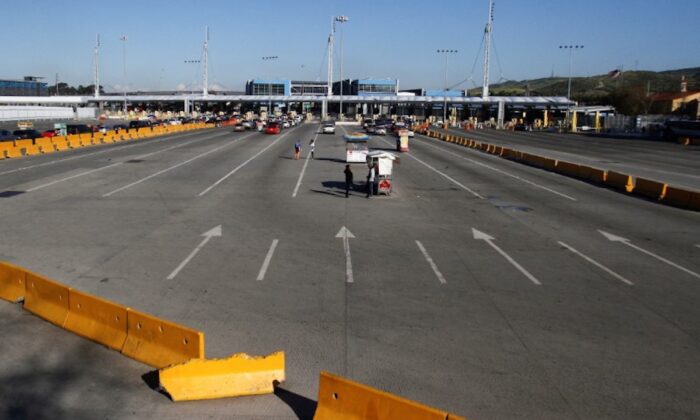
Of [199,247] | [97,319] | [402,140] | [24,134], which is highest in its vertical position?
[402,140]

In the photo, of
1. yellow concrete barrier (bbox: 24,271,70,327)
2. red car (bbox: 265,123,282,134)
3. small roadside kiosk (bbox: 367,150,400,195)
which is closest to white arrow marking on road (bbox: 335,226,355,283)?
yellow concrete barrier (bbox: 24,271,70,327)

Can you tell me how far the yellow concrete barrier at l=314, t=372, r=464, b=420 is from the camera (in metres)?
6.35

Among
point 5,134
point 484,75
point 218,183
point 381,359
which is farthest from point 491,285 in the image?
point 484,75

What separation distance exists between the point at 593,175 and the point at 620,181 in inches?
129

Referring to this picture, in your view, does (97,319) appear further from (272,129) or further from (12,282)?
(272,129)

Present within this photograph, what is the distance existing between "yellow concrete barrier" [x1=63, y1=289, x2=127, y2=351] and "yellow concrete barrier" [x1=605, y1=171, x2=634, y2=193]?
25.6 m

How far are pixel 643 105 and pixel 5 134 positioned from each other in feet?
409

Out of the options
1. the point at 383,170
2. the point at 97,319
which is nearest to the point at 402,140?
the point at 383,170

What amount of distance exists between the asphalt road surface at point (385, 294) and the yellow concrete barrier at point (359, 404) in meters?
0.54

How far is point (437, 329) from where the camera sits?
10.5 meters

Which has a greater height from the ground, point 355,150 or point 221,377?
point 355,150

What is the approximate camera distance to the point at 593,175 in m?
33.2

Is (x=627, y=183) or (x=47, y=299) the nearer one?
(x=47, y=299)

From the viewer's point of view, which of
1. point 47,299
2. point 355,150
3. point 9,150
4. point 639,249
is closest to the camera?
point 47,299
